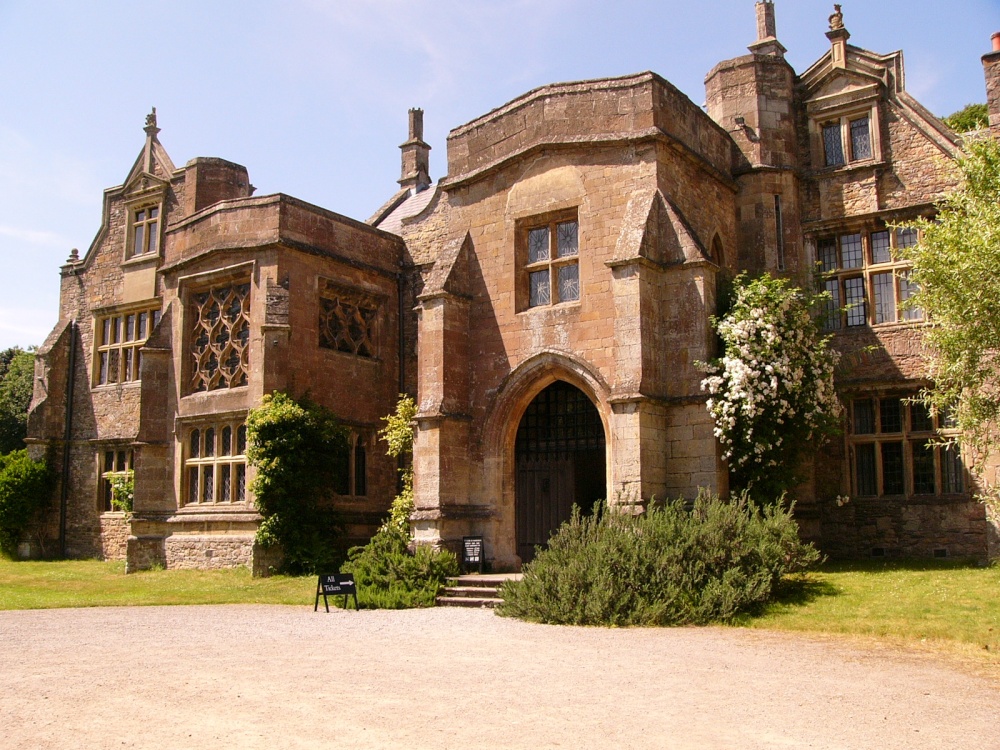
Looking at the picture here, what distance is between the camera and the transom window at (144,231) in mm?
24938

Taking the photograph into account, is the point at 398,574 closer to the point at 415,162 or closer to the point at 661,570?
the point at 661,570

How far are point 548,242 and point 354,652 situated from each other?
29.9ft

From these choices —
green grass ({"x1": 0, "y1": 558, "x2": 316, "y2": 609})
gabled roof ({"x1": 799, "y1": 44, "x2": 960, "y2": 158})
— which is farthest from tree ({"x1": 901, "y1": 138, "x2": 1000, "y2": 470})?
green grass ({"x1": 0, "y1": 558, "x2": 316, "y2": 609})

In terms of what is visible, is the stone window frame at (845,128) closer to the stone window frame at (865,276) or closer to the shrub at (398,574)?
the stone window frame at (865,276)

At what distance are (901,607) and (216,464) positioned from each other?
13191 millimetres

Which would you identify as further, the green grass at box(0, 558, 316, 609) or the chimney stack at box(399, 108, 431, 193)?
the chimney stack at box(399, 108, 431, 193)

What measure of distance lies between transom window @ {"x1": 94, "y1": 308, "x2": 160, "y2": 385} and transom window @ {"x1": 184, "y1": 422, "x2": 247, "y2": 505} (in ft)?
19.0

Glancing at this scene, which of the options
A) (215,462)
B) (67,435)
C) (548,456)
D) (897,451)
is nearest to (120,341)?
(67,435)

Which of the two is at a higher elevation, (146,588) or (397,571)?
(397,571)

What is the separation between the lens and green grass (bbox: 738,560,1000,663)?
32.6 feet

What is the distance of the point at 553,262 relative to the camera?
16.4 m

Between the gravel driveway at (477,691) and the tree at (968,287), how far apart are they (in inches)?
201

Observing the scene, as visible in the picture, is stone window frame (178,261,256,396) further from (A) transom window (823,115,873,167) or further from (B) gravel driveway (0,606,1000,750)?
(A) transom window (823,115,873,167)

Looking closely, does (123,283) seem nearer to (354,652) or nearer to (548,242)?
(548,242)
